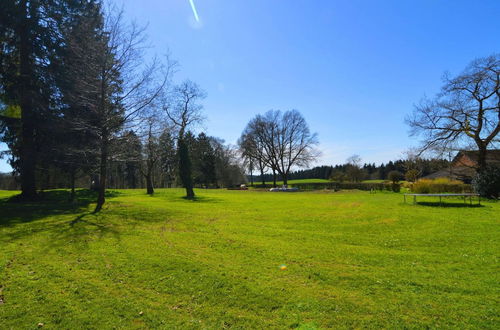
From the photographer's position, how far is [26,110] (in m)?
15.5

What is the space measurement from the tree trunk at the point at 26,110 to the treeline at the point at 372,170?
3301 centimetres

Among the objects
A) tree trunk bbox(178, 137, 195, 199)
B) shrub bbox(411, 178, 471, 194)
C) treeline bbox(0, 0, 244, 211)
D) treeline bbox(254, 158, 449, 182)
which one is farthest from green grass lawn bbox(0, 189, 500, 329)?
treeline bbox(254, 158, 449, 182)

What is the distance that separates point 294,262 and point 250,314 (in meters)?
2.29

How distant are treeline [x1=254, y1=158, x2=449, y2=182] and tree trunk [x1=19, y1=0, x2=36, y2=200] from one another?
33015 mm

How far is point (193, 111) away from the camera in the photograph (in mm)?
27062

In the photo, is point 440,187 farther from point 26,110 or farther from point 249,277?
point 26,110

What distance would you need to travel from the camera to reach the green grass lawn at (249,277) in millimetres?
3672

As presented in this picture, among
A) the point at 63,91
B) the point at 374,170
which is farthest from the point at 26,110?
the point at 374,170

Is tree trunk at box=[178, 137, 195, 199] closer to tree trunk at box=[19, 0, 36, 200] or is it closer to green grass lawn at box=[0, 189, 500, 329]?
tree trunk at box=[19, 0, 36, 200]

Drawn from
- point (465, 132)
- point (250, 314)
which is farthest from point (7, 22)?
point (465, 132)

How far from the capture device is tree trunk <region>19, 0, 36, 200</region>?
601 inches

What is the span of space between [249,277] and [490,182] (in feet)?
70.6

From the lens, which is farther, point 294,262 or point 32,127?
point 32,127

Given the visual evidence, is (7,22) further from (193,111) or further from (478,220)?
(478,220)
